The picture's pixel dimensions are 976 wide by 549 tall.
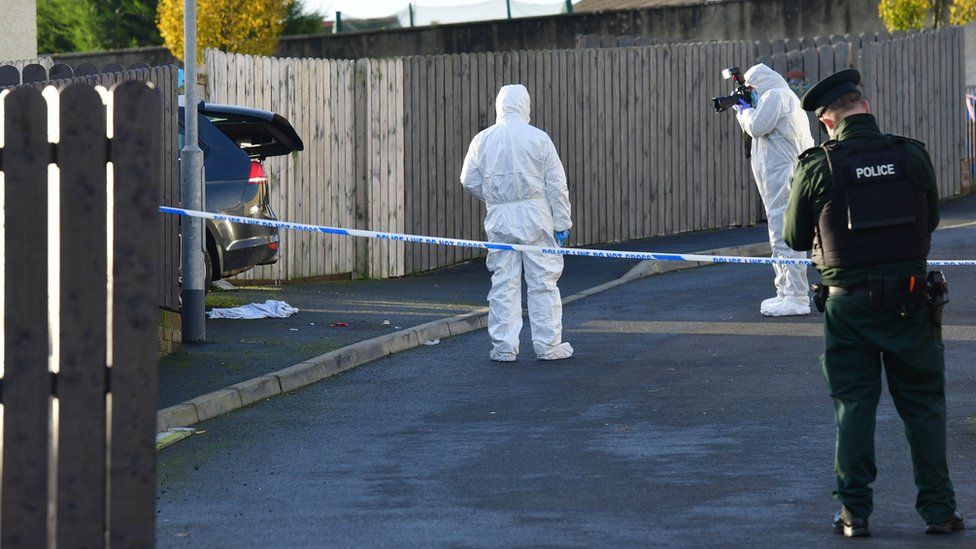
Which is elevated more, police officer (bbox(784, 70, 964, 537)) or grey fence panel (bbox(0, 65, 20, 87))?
grey fence panel (bbox(0, 65, 20, 87))

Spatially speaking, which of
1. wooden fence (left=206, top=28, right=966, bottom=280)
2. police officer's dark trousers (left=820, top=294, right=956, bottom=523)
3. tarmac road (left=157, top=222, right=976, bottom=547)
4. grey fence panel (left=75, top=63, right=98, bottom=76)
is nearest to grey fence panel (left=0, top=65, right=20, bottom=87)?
grey fence panel (left=75, top=63, right=98, bottom=76)

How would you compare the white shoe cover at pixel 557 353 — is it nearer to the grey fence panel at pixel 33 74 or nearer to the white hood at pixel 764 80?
the white hood at pixel 764 80

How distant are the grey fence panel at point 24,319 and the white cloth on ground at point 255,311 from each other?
26.6ft

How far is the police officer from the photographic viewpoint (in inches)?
241

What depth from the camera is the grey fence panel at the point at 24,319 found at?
5.02 meters

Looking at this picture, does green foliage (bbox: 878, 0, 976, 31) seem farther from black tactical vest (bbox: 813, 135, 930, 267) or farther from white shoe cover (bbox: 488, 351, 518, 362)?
black tactical vest (bbox: 813, 135, 930, 267)

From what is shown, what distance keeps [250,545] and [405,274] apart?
1115 cm

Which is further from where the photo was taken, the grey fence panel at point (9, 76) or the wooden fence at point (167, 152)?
the grey fence panel at point (9, 76)

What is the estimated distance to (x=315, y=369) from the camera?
10.6 m

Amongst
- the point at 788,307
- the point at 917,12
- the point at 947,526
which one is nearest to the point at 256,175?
the point at 788,307

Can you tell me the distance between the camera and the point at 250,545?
611cm

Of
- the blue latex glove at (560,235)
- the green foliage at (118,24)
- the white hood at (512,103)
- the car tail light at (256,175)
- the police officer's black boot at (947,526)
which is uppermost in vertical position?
the green foliage at (118,24)

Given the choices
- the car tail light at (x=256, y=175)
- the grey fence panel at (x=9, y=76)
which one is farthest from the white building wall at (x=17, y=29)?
the grey fence panel at (x=9, y=76)

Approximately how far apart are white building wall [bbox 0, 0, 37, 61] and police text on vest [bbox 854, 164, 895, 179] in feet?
52.9
